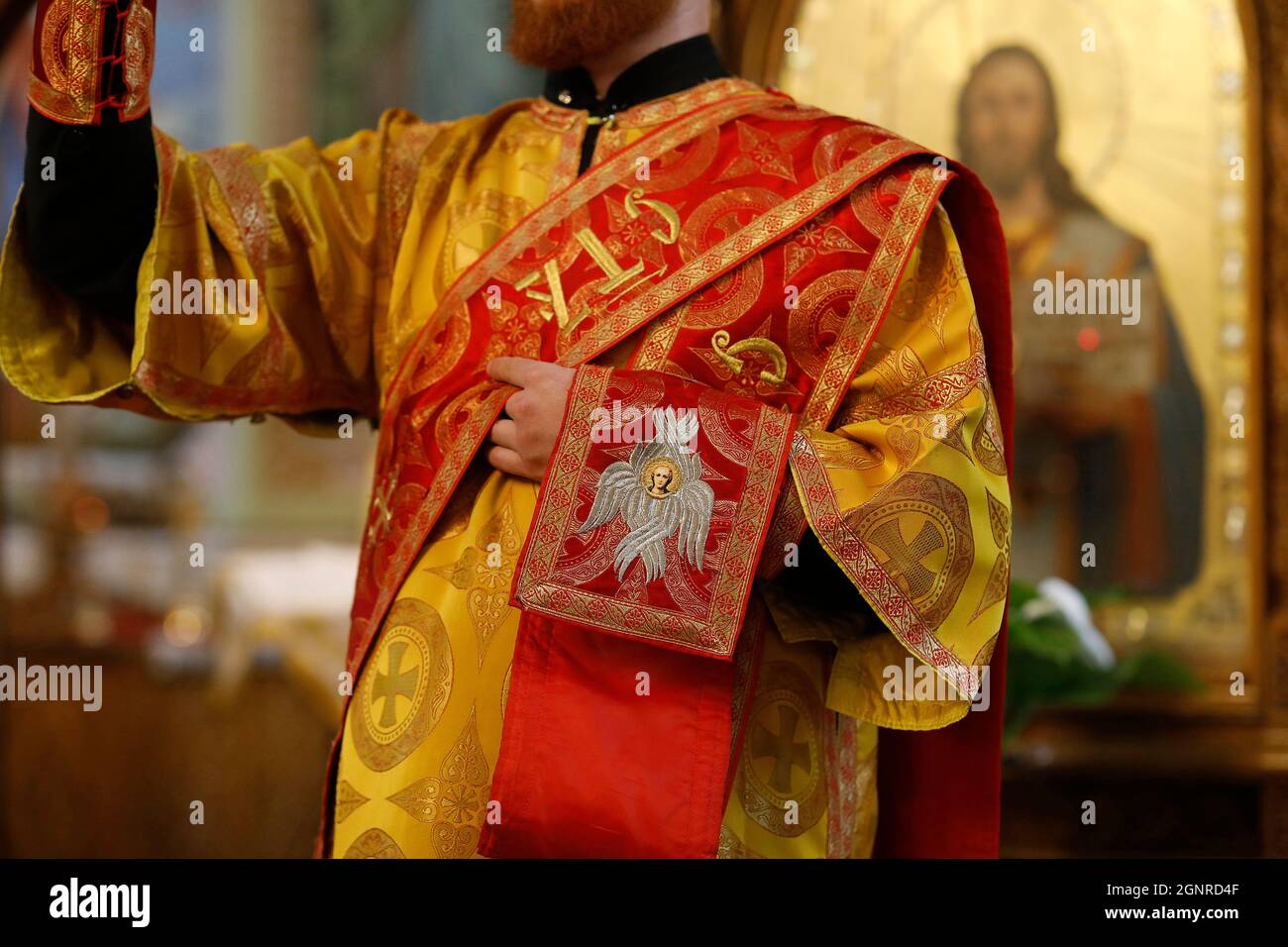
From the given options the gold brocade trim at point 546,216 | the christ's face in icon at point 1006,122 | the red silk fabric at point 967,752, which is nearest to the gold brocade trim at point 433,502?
the gold brocade trim at point 546,216

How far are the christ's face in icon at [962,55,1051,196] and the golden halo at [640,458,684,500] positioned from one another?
6.69ft

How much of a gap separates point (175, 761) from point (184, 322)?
2762mm

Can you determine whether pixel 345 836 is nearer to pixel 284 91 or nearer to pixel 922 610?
pixel 922 610

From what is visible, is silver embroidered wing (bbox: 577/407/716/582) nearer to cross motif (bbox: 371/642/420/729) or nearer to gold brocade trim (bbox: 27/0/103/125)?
cross motif (bbox: 371/642/420/729)

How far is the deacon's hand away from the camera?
1367 mm

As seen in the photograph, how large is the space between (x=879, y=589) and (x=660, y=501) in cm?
22

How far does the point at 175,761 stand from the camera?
3.94 m

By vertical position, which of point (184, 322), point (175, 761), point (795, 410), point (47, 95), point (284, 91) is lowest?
point (175, 761)

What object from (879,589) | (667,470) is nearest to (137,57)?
(667,470)

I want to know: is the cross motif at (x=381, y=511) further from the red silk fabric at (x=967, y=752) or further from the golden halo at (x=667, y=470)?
the red silk fabric at (x=967, y=752)

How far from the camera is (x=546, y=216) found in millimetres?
1531

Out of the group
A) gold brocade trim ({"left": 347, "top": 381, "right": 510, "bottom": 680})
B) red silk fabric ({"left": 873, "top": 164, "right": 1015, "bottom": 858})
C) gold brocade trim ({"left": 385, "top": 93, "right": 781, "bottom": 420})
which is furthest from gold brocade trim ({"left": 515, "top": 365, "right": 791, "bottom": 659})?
red silk fabric ({"left": 873, "top": 164, "right": 1015, "bottom": 858})

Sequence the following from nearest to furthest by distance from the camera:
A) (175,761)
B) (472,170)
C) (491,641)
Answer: (491,641) → (472,170) → (175,761)
